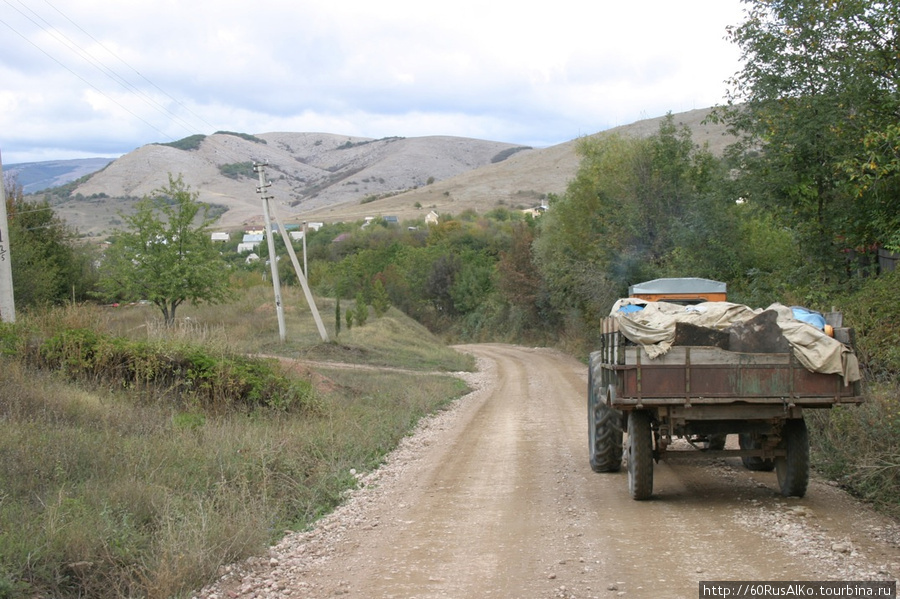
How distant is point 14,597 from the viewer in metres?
6.06

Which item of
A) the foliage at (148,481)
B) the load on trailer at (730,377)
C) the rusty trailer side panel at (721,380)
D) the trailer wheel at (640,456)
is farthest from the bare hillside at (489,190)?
the rusty trailer side panel at (721,380)

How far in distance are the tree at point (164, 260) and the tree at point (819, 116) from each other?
74.3ft

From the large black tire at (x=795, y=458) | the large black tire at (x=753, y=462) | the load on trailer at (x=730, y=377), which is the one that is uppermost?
the load on trailer at (x=730, y=377)

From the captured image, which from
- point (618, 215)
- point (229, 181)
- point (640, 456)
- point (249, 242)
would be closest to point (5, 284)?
point (640, 456)

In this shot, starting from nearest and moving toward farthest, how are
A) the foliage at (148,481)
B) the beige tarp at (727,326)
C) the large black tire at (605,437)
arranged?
the foliage at (148,481), the beige tarp at (727,326), the large black tire at (605,437)

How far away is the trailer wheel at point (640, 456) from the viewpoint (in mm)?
8750

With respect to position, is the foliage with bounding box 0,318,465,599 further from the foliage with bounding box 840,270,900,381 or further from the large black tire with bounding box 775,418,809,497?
the foliage with bounding box 840,270,900,381

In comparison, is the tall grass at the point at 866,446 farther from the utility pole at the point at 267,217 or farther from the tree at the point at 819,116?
the utility pole at the point at 267,217

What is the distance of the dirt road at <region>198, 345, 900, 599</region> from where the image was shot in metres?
6.18

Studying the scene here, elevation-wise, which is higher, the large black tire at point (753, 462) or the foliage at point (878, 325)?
the foliage at point (878, 325)

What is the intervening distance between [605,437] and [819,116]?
37.1 feet

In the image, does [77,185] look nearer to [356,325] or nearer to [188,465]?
[356,325]

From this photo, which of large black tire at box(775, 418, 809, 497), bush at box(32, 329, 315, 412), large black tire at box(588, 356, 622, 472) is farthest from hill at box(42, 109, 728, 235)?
large black tire at box(775, 418, 809, 497)

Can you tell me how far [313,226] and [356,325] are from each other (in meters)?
79.2
